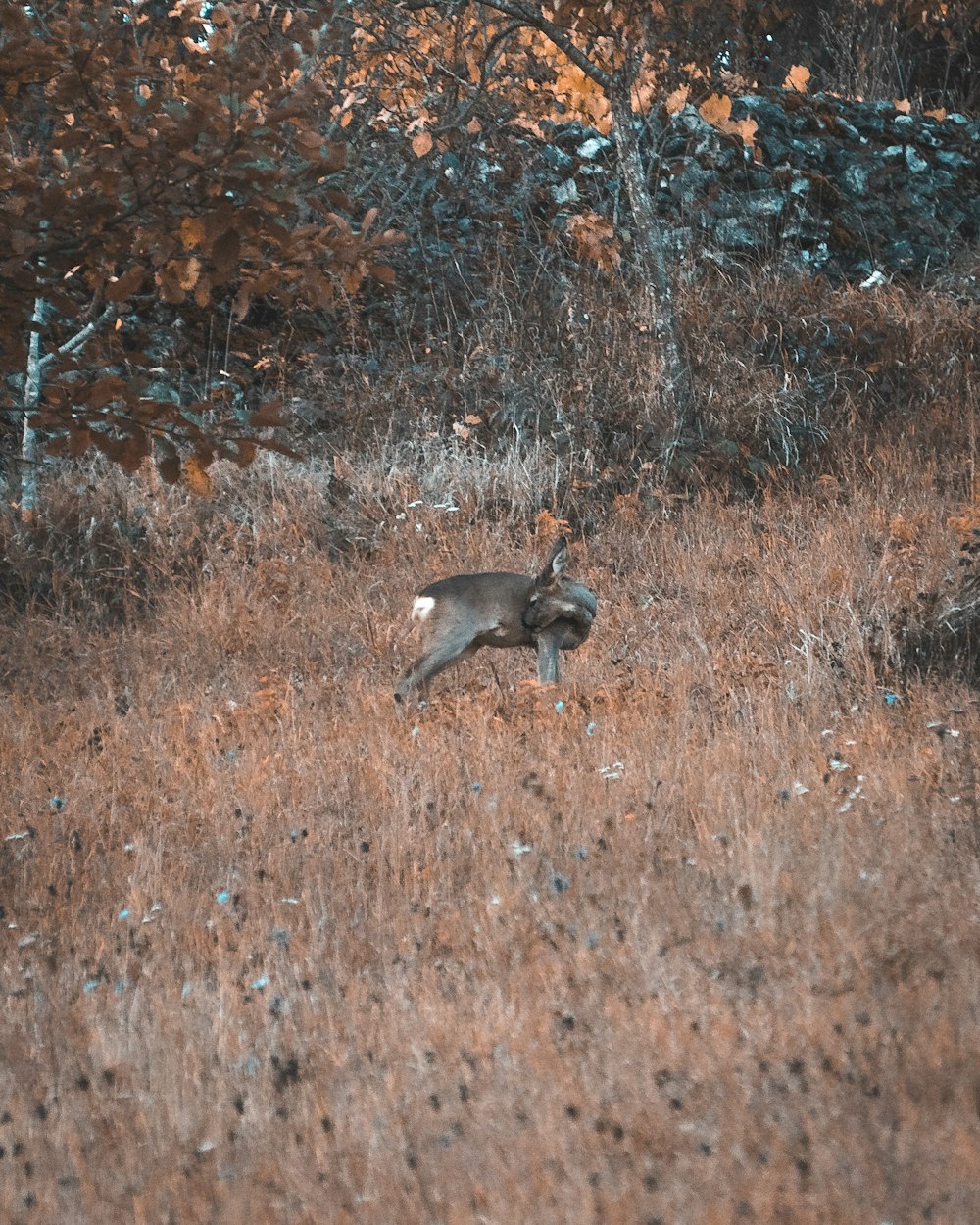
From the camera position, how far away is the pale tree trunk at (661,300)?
1102 centimetres

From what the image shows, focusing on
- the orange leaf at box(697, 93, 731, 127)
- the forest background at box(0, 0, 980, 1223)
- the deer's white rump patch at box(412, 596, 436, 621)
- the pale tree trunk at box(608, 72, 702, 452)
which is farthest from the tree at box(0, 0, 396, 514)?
the orange leaf at box(697, 93, 731, 127)

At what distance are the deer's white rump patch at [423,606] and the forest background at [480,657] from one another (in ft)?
1.46

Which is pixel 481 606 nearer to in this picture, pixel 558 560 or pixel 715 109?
pixel 558 560

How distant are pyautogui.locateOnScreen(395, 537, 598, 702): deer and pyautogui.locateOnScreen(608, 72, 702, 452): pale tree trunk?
4060 millimetres

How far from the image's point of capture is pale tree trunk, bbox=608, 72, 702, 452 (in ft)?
36.2

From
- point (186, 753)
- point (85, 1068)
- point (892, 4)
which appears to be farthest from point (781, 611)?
point (892, 4)

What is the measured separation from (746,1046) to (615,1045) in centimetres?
34

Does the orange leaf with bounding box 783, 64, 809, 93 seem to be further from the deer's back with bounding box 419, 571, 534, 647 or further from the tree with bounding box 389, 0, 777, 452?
the deer's back with bounding box 419, 571, 534, 647

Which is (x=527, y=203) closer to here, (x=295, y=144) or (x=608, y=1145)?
(x=295, y=144)

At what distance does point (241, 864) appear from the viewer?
5551 mm

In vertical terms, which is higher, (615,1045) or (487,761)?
(615,1045)

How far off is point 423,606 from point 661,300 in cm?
490

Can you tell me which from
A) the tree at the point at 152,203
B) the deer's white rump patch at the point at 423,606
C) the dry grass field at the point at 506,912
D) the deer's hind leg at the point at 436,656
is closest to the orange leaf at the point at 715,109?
the dry grass field at the point at 506,912

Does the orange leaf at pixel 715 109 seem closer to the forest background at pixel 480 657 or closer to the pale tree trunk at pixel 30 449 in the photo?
the forest background at pixel 480 657
